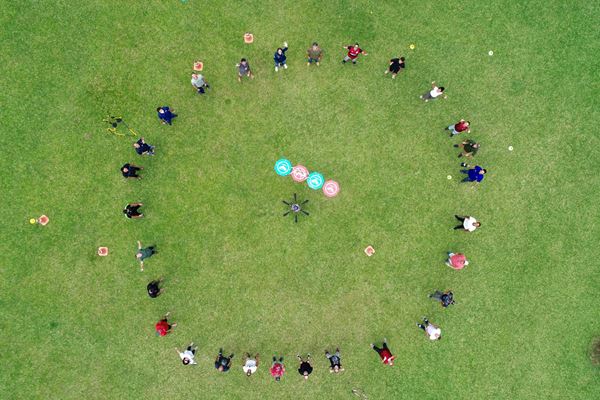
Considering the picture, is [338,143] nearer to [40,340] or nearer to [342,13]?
[342,13]

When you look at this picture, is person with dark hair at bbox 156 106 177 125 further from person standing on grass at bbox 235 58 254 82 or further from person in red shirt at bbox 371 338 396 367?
person in red shirt at bbox 371 338 396 367

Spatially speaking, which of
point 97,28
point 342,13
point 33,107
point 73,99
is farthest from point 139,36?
point 342,13

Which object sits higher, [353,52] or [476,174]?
[353,52]

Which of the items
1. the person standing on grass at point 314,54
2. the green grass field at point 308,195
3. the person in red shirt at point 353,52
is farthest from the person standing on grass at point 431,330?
the person standing on grass at point 314,54

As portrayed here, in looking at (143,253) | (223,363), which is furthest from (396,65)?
(223,363)

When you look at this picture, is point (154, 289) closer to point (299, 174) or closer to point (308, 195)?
point (308, 195)
